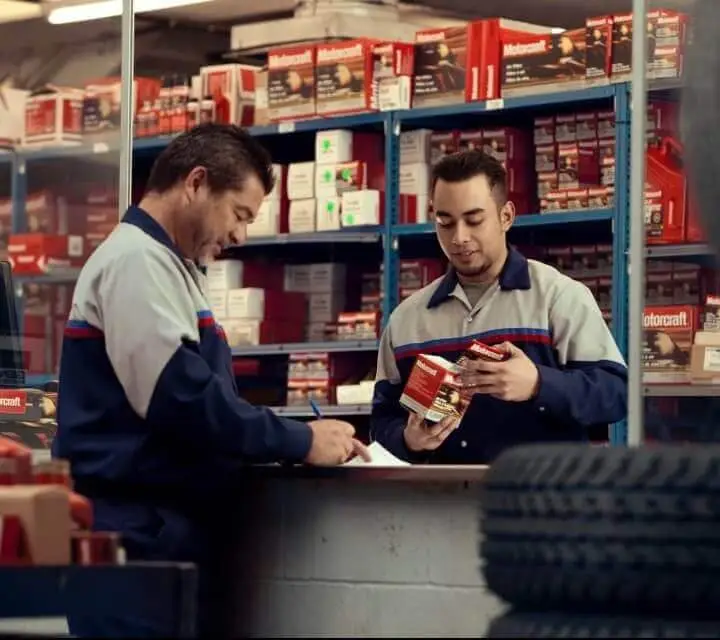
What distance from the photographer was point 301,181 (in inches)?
354

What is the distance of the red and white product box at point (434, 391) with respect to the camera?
4.32 meters

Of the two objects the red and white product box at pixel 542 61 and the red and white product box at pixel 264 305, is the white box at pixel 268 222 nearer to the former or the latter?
Answer: the red and white product box at pixel 264 305

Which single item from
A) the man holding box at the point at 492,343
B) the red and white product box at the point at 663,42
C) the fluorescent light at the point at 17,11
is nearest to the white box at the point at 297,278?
the fluorescent light at the point at 17,11

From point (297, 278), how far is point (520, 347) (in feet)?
15.8

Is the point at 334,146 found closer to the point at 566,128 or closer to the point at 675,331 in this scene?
the point at 566,128

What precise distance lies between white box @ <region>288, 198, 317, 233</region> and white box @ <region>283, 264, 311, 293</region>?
420mm

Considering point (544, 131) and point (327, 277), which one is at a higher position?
point (544, 131)

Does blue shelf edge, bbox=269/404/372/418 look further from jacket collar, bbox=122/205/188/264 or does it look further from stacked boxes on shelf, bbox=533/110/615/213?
jacket collar, bbox=122/205/188/264

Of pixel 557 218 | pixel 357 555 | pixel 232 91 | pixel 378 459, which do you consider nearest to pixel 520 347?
pixel 378 459

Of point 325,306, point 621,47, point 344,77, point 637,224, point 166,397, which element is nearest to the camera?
point 166,397

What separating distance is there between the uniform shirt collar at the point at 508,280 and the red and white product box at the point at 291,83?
14.1 ft

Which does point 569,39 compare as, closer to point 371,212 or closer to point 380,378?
point 371,212

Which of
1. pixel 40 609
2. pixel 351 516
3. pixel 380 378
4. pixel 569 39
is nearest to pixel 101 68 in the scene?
pixel 569 39

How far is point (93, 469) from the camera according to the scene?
3.70 m
